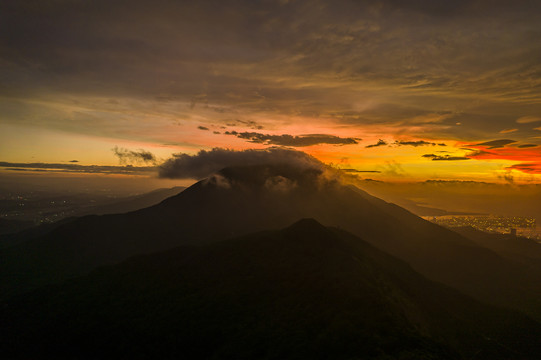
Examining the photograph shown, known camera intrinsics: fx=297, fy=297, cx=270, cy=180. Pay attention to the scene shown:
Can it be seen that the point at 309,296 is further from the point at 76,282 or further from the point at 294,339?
the point at 76,282

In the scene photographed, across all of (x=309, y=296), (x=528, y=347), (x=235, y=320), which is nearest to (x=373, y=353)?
(x=309, y=296)

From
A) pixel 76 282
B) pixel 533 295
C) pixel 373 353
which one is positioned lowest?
pixel 533 295

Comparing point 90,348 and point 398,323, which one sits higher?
point 398,323

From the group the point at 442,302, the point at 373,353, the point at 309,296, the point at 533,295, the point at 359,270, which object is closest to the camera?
the point at 373,353

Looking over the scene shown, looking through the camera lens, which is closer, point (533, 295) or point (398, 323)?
point (398, 323)

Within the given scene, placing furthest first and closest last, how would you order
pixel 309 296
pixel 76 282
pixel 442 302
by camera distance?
pixel 76 282 → pixel 442 302 → pixel 309 296

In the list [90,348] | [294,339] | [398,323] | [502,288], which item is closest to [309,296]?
[294,339]

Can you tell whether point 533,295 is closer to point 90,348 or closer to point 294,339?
point 294,339
